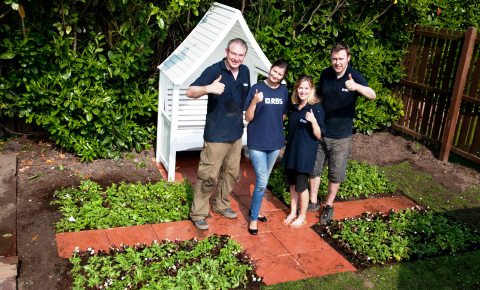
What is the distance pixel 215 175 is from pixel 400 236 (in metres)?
2.09

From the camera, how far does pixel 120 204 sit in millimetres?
5453

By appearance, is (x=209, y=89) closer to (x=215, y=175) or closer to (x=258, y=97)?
(x=258, y=97)

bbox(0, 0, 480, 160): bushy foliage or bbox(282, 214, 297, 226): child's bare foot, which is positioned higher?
bbox(0, 0, 480, 160): bushy foliage

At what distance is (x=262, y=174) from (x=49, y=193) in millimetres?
2559

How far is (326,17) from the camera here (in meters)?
7.47

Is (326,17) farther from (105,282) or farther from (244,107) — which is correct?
(105,282)

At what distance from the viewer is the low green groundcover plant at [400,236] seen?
494 cm

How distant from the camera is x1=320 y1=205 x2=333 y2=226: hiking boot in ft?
18.0

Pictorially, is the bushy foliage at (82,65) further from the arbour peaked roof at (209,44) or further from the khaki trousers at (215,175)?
the khaki trousers at (215,175)

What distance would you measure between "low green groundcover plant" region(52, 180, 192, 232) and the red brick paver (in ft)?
0.43

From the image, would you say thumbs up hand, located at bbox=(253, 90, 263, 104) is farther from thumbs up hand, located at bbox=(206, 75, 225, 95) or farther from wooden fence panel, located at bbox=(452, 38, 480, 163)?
wooden fence panel, located at bbox=(452, 38, 480, 163)

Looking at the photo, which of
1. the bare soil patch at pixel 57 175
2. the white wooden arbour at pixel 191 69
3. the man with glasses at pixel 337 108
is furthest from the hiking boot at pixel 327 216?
the bare soil patch at pixel 57 175

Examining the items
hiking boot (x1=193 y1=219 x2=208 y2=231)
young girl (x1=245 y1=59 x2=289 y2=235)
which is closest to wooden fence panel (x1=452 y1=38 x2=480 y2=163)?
young girl (x1=245 y1=59 x2=289 y2=235)

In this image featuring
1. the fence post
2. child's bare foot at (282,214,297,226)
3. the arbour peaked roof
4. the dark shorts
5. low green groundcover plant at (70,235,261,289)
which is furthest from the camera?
the fence post
